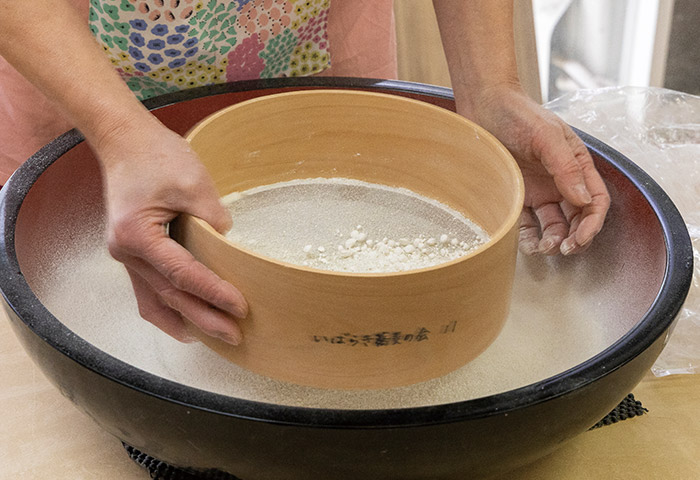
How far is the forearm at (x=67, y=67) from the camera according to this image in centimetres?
61

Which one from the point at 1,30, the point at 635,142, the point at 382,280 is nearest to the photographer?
the point at 382,280

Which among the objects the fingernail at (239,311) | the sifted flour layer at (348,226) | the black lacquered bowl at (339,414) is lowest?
the sifted flour layer at (348,226)

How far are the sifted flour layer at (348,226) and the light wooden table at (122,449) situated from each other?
7.6 inches

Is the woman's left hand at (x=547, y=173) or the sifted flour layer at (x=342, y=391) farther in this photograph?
the woman's left hand at (x=547, y=173)

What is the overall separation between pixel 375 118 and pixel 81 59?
0.90 feet

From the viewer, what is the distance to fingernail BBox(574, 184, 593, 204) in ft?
2.37

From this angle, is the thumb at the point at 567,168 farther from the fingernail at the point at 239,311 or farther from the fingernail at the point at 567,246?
the fingernail at the point at 239,311

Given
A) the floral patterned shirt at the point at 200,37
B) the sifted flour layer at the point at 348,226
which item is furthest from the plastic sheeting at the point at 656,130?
A: the floral patterned shirt at the point at 200,37

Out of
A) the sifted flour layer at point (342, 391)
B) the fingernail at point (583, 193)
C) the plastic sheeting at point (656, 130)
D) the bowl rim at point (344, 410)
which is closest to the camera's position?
the bowl rim at point (344, 410)

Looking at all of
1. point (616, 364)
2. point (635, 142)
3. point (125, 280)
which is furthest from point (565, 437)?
point (635, 142)

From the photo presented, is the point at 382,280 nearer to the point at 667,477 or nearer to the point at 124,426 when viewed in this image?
the point at 124,426

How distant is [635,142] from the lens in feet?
3.47

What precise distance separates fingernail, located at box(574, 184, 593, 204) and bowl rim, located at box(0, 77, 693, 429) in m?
0.05

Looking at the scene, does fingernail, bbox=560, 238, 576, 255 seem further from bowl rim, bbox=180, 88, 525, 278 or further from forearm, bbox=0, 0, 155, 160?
forearm, bbox=0, 0, 155, 160
